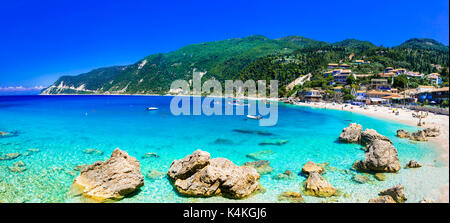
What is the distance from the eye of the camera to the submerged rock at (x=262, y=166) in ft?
47.6

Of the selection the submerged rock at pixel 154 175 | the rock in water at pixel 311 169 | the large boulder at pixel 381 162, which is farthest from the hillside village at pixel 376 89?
the submerged rock at pixel 154 175

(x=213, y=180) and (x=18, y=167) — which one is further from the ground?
(x=213, y=180)

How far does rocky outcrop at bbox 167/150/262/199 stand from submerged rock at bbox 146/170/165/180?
1.82 metres

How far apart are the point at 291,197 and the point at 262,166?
14.6 ft

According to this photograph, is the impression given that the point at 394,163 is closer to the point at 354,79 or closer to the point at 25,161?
the point at 25,161

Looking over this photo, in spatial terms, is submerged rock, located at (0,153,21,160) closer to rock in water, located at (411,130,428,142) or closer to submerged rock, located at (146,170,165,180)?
submerged rock, located at (146,170,165,180)

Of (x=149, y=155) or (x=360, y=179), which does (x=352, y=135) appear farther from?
(x=149, y=155)

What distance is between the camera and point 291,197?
36.2ft

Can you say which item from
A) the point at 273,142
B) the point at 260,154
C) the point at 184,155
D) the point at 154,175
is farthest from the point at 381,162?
the point at 154,175

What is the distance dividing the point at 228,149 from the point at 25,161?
15071mm

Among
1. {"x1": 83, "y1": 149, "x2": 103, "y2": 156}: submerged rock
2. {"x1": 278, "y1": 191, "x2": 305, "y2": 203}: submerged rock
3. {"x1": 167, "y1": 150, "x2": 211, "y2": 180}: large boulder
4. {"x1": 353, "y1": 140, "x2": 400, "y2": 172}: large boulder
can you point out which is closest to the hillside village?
{"x1": 353, "y1": 140, "x2": 400, "y2": 172}: large boulder
